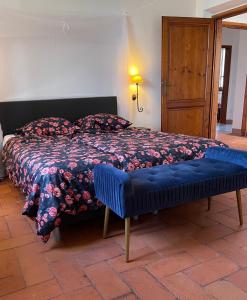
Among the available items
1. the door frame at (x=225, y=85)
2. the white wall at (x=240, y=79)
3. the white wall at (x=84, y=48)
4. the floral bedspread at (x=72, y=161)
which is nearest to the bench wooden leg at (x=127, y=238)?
the floral bedspread at (x=72, y=161)

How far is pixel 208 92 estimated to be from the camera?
4570 millimetres

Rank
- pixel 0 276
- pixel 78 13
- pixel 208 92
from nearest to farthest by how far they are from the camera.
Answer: pixel 0 276
pixel 78 13
pixel 208 92

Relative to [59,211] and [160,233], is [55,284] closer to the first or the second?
[59,211]

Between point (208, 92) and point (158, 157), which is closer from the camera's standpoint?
point (158, 157)

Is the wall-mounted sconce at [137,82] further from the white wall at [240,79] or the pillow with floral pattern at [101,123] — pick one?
the white wall at [240,79]

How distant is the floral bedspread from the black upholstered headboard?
622 millimetres

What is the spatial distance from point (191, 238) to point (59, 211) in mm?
980

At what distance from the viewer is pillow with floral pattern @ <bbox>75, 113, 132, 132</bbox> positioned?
3621mm

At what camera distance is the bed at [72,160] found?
196 centimetres

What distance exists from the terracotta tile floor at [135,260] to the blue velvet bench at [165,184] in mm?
161

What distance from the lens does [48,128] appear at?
338 cm

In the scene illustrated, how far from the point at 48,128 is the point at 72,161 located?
140cm

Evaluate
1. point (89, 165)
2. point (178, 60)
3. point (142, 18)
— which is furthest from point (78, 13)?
point (89, 165)

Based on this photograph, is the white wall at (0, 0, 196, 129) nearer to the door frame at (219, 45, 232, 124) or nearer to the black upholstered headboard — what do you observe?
the black upholstered headboard
